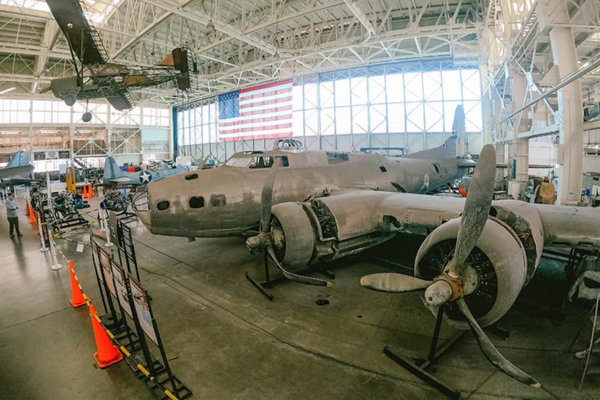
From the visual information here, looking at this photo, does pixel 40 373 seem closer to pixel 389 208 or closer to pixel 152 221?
pixel 152 221

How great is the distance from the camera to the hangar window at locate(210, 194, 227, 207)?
28.9 feet

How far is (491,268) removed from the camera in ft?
16.0

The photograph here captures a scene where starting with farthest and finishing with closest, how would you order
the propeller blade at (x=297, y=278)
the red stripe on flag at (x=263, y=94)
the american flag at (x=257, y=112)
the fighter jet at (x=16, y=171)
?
the american flag at (x=257, y=112) < the red stripe on flag at (x=263, y=94) < the fighter jet at (x=16, y=171) < the propeller blade at (x=297, y=278)

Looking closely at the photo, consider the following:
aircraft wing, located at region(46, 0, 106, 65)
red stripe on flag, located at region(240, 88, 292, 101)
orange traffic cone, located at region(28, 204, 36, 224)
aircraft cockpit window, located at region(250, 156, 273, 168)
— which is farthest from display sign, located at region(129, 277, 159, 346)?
red stripe on flag, located at region(240, 88, 292, 101)

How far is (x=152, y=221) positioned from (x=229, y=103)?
3347 centimetres

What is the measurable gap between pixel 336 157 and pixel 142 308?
8.66 meters

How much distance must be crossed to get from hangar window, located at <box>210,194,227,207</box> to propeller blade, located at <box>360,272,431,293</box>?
5577 millimetres

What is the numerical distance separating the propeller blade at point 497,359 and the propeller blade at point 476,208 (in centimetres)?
63

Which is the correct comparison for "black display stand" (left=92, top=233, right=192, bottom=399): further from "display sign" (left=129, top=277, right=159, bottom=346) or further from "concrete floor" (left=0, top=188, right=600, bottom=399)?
"concrete floor" (left=0, top=188, right=600, bottom=399)

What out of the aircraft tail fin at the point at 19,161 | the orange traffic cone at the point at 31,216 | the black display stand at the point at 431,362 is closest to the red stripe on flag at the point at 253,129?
the aircraft tail fin at the point at 19,161

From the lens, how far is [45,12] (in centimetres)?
2084

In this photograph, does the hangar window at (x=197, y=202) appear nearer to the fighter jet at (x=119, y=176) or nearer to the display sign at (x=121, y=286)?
the display sign at (x=121, y=286)

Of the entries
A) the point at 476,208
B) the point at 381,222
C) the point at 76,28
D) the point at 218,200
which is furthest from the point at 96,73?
the point at 476,208

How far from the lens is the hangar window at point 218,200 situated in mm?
8797
